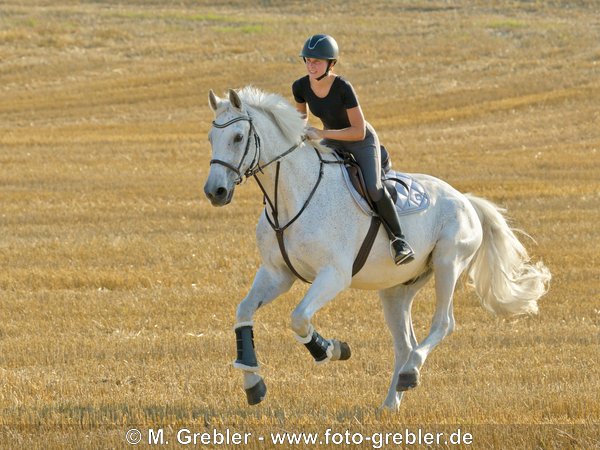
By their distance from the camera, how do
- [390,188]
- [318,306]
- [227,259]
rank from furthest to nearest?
[227,259], [390,188], [318,306]

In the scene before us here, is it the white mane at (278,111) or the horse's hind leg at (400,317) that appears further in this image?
the horse's hind leg at (400,317)

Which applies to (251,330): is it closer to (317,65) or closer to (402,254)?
(402,254)

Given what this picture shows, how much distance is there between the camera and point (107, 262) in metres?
15.4

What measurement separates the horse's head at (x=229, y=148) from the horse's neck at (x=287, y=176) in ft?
0.73

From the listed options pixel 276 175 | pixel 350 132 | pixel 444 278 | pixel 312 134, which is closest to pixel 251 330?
pixel 276 175

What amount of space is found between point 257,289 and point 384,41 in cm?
4724

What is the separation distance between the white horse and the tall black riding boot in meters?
0.08

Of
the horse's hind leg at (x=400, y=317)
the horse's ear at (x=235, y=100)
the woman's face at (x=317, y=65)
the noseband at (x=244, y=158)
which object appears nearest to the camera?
the noseband at (x=244, y=158)

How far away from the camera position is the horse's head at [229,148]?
24.4ft

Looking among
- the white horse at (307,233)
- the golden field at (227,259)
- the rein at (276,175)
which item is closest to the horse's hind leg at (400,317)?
the white horse at (307,233)

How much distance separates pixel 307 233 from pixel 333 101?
40.8 inches

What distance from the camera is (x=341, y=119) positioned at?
27.9 ft

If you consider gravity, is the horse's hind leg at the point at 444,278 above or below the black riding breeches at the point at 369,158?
below

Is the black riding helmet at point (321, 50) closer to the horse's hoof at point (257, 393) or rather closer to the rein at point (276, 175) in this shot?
the rein at point (276, 175)
